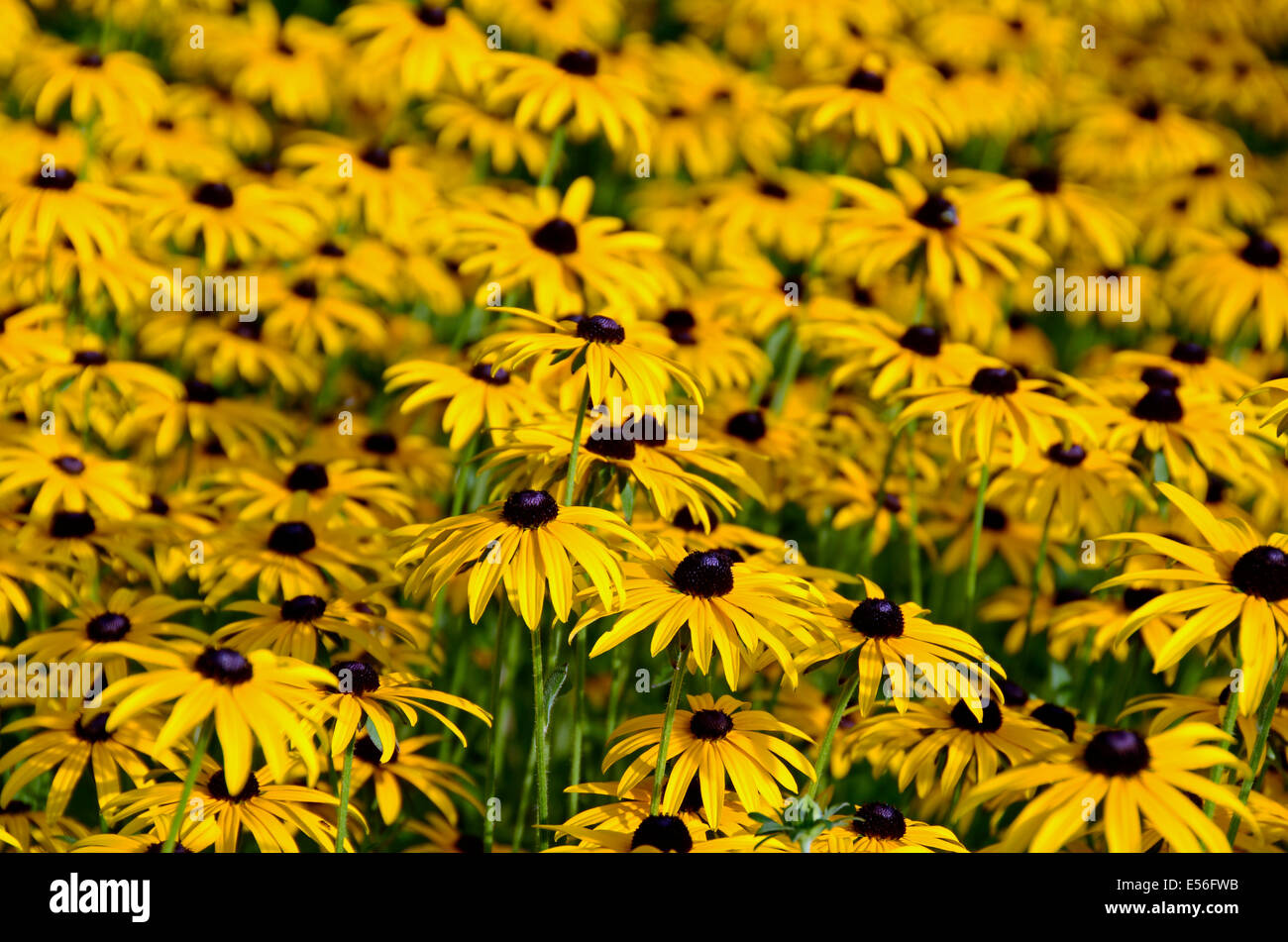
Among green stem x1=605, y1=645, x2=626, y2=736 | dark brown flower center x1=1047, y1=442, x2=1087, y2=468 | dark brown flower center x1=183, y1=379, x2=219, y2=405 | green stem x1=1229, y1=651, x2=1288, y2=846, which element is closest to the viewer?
green stem x1=1229, y1=651, x2=1288, y2=846

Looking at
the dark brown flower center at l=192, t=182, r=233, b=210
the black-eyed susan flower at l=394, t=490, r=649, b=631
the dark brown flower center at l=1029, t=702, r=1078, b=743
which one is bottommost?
the dark brown flower center at l=1029, t=702, r=1078, b=743

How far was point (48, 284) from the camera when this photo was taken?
5.44m

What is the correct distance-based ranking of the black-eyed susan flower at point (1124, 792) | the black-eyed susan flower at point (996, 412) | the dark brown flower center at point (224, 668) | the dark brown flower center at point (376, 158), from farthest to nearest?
the dark brown flower center at point (376, 158) < the black-eyed susan flower at point (996, 412) < the dark brown flower center at point (224, 668) < the black-eyed susan flower at point (1124, 792)

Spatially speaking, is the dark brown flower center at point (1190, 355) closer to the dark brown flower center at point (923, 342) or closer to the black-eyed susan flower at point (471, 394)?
the dark brown flower center at point (923, 342)

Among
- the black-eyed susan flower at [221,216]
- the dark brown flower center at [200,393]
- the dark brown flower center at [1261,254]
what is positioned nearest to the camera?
the dark brown flower center at [200,393]

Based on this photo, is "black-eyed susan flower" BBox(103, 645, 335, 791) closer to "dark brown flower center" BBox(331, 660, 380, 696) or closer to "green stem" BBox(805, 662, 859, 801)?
"dark brown flower center" BBox(331, 660, 380, 696)

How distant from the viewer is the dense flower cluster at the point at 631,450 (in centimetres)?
315

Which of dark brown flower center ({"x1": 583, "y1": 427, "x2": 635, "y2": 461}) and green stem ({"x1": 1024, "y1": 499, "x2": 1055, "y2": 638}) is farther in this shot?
green stem ({"x1": 1024, "y1": 499, "x2": 1055, "y2": 638})

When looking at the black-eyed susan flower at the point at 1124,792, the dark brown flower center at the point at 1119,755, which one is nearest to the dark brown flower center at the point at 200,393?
the black-eyed susan flower at the point at 1124,792

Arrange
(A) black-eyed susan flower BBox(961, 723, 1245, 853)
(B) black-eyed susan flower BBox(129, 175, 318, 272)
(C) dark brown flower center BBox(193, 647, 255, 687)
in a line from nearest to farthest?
(A) black-eyed susan flower BBox(961, 723, 1245, 853)
(C) dark brown flower center BBox(193, 647, 255, 687)
(B) black-eyed susan flower BBox(129, 175, 318, 272)

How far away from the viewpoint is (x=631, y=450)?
3.86 meters

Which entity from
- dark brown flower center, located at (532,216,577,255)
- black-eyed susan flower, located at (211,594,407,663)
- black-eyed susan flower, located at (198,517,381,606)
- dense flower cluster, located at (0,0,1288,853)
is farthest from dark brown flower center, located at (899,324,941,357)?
black-eyed susan flower, located at (211,594,407,663)

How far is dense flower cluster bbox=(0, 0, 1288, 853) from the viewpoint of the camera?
315cm

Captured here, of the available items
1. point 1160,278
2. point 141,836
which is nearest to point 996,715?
point 141,836
